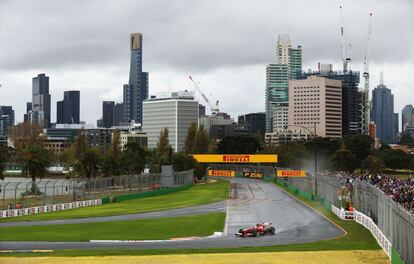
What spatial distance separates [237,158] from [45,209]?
10489 cm

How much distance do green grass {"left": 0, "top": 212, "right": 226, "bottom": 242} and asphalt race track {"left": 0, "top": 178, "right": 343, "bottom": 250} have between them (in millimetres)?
2411

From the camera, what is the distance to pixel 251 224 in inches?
2458

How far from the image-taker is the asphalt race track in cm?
4675

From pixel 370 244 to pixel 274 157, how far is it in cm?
12982

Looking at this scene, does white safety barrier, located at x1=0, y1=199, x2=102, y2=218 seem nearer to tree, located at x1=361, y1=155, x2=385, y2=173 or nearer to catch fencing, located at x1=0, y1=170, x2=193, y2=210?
catch fencing, located at x1=0, y1=170, x2=193, y2=210

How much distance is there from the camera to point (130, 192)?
10844 cm

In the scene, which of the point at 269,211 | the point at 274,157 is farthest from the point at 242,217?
the point at 274,157

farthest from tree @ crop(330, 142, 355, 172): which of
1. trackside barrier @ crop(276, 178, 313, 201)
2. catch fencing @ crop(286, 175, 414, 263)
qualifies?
catch fencing @ crop(286, 175, 414, 263)

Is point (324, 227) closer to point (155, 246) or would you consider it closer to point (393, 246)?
point (155, 246)

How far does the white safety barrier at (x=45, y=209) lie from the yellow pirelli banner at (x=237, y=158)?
8897 cm

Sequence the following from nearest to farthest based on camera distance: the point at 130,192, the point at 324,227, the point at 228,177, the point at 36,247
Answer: the point at 36,247, the point at 324,227, the point at 130,192, the point at 228,177

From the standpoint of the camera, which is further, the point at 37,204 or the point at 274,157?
the point at 274,157

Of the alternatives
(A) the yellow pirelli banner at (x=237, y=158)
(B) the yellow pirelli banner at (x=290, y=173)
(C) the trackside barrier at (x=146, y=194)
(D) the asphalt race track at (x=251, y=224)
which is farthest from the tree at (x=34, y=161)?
(A) the yellow pirelli banner at (x=237, y=158)

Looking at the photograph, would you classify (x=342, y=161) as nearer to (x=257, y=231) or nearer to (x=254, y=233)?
(x=257, y=231)
